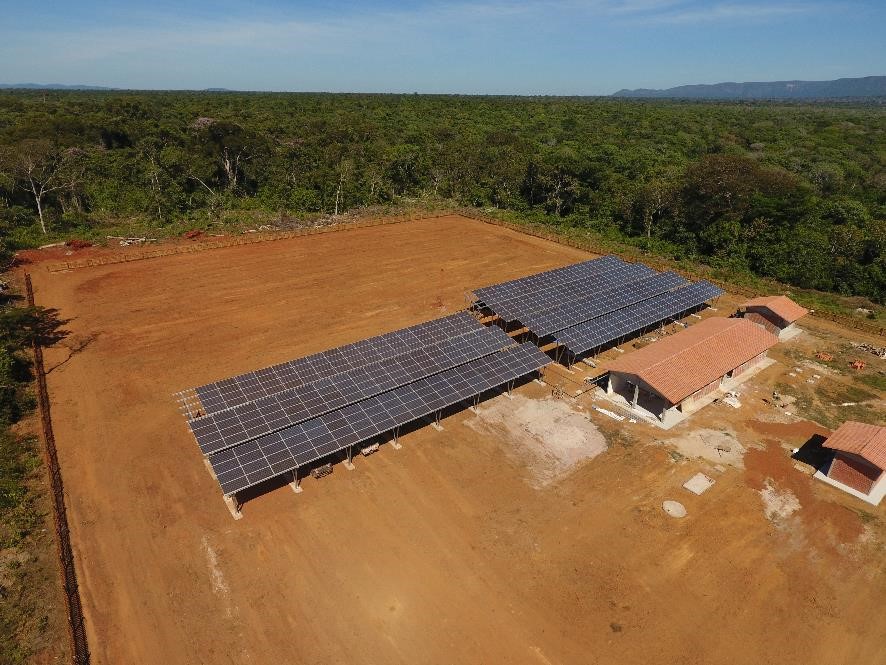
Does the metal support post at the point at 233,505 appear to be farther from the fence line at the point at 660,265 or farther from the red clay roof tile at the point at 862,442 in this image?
the fence line at the point at 660,265

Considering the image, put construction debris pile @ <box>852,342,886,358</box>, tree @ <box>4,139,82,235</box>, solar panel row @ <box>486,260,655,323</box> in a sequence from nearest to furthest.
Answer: construction debris pile @ <box>852,342,886,358</box>
solar panel row @ <box>486,260,655,323</box>
tree @ <box>4,139,82,235</box>

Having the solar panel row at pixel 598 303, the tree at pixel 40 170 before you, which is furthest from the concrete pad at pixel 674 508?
the tree at pixel 40 170

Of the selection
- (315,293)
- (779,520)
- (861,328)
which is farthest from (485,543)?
(861,328)

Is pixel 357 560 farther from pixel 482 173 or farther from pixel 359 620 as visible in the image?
pixel 482 173

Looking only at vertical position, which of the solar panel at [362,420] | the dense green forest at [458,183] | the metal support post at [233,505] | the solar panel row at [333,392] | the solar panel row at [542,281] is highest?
the dense green forest at [458,183]

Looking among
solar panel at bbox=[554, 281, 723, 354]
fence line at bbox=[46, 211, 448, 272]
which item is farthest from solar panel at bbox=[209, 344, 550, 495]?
fence line at bbox=[46, 211, 448, 272]

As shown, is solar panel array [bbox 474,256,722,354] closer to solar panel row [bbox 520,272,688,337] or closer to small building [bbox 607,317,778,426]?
solar panel row [bbox 520,272,688,337]
